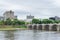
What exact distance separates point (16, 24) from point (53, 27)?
45932mm

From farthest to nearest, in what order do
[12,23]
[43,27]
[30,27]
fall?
[12,23]
[30,27]
[43,27]

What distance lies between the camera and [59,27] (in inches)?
5054

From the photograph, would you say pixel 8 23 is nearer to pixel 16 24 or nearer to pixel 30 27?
pixel 16 24

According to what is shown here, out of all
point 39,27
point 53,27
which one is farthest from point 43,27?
point 53,27

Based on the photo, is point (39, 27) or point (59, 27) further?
point (39, 27)

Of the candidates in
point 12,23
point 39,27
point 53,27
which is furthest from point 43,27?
point 12,23

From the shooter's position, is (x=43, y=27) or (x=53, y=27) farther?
Result: (x=43, y=27)

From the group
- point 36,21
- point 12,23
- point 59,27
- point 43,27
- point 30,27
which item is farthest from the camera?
point 36,21

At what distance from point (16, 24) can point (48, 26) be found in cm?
3956

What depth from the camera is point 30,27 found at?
6068 inches

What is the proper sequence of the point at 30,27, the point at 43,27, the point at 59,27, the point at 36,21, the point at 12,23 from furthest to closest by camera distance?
the point at 36,21 < the point at 12,23 < the point at 30,27 < the point at 43,27 < the point at 59,27

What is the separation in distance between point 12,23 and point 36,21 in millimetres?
20192

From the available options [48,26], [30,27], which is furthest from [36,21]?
[48,26]

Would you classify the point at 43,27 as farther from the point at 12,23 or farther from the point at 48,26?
the point at 12,23
